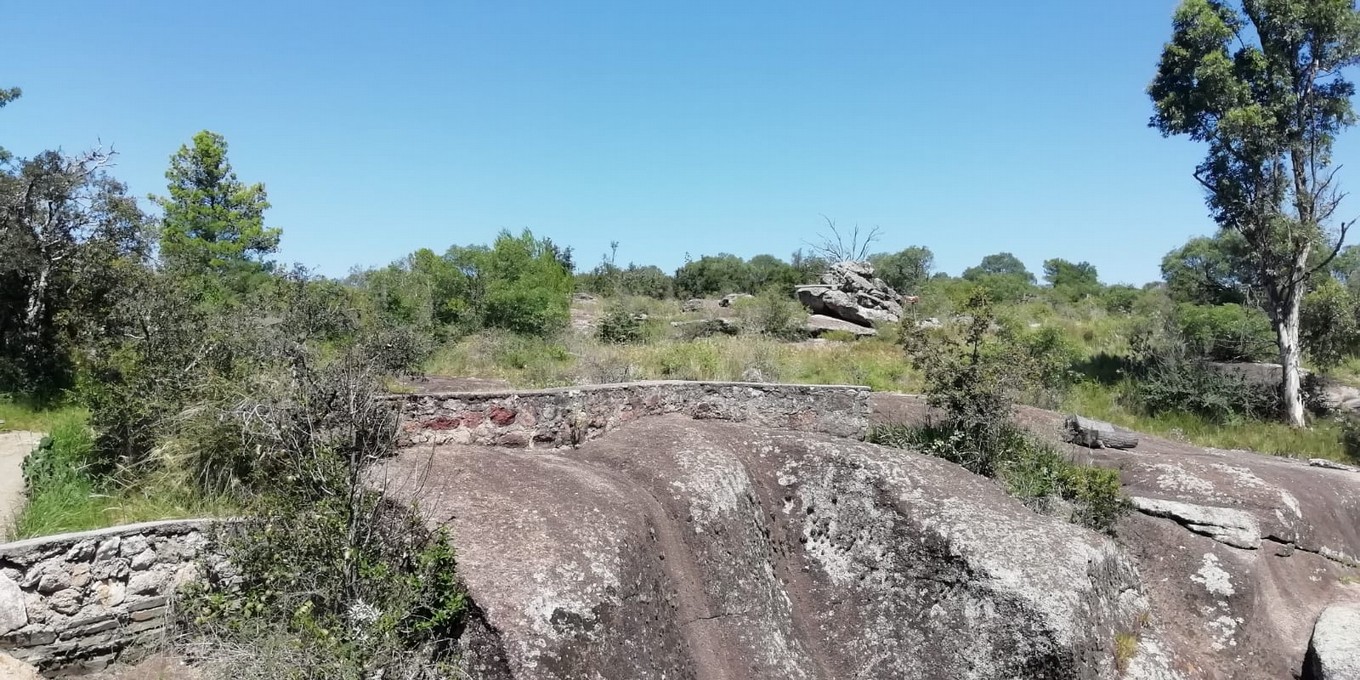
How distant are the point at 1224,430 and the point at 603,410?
13.2 metres

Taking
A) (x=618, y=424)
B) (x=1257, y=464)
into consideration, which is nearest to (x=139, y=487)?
(x=618, y=424)

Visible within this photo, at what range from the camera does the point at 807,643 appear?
22.1 feet

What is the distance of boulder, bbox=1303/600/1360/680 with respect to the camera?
23.6ft

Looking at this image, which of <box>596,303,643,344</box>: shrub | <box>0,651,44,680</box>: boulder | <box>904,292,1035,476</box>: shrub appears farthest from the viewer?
<box>596,303,643,344</box>: shrub

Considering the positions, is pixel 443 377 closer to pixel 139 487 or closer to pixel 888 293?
pixel 139 487

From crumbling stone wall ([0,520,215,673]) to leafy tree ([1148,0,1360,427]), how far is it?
18.1 m

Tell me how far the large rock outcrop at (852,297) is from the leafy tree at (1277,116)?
408 inches

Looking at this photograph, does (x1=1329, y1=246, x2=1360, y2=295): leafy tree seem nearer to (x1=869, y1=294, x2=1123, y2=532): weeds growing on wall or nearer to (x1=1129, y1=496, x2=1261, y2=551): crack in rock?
(x1=1129, y1=496, x2=1261, y2=551): crack in rock

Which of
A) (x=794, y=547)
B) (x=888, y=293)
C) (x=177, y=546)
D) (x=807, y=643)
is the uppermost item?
(x=888, y=293)

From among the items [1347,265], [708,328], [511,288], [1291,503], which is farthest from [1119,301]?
[1291,503]

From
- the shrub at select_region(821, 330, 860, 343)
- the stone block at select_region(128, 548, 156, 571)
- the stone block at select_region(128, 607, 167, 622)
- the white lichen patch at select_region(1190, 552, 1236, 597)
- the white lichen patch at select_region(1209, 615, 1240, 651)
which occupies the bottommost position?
the white lichen patch at select_region(1209, 615, 1240, 651)

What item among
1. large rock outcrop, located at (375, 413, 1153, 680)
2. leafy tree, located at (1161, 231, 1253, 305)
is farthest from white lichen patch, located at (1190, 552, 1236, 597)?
leafy tree, located at (1161, 231, 1253, 305)

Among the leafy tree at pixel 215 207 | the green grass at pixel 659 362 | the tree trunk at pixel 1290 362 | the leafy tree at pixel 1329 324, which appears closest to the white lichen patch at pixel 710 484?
the green grass at pixel 659 362

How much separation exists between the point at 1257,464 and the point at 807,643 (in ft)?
25.5
